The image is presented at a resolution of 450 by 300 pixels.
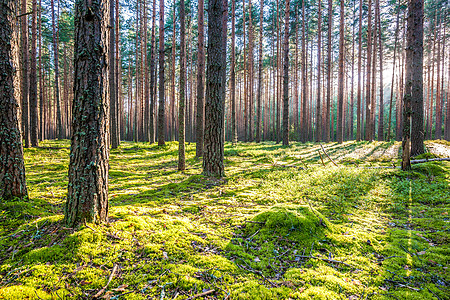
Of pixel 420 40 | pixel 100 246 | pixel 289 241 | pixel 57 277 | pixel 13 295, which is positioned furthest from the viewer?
pixel 420 40

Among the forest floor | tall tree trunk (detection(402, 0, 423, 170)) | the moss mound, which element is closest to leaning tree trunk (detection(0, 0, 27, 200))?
the forest floor

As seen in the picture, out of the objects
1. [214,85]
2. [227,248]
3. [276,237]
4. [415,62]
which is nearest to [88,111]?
[227,248]

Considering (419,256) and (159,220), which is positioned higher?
(159,220)

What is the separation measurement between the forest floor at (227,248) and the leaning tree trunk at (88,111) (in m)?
0.33

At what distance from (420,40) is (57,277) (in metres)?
11.5

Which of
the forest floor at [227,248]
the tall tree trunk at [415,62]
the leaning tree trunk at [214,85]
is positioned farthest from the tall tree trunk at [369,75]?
the leaning tree trunk at [214,85]

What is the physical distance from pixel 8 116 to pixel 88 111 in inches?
81.7

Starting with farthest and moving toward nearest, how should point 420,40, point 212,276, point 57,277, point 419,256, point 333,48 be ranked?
point 333,48 < point 420,40 < point 419,256 < point 212,276 < point 57,277

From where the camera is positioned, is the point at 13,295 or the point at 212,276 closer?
the point at 13,295

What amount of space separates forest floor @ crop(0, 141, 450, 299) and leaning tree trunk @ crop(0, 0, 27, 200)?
422 mm

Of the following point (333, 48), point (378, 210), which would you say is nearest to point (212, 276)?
point (378, 210)

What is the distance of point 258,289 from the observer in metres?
2.15

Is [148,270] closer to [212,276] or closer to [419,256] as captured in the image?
[212,276]

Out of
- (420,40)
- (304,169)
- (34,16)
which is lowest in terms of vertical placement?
(304,169)
